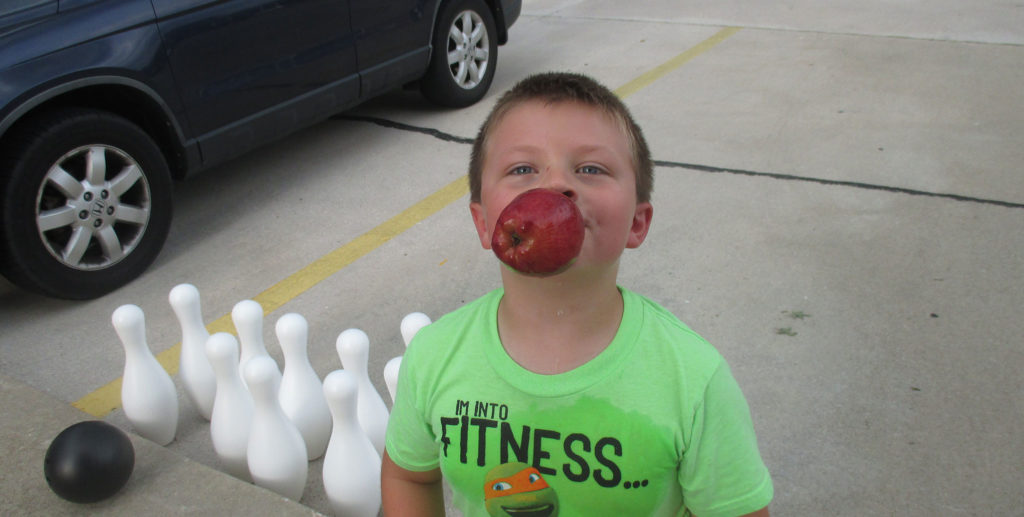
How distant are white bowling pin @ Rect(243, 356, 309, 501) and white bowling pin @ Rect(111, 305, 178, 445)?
496 millimetres

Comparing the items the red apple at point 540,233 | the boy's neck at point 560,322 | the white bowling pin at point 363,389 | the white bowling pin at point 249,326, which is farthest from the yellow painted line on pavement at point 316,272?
the red apple at point 540,233

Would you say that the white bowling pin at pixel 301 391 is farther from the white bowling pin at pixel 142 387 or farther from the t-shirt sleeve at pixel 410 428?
the t-shirt sleeve at pixel 410 428

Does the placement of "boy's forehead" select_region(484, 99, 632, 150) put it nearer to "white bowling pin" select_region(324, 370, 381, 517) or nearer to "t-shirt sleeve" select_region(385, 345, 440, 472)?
"t-shirt sleeve" select_region(385, 345, 440, 472)

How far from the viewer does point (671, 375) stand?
1381 millimetres

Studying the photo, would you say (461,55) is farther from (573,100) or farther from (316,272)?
(573,100)

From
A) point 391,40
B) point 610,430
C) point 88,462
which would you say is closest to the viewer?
point 610,430

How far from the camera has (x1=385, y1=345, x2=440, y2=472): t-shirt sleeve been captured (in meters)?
1.53

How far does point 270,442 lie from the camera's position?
8.44 feet

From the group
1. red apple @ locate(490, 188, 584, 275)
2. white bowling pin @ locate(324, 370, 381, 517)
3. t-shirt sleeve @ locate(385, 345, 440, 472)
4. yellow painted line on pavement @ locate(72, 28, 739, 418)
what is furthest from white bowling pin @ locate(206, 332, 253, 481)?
red apple @ locate(490, 188, 584, 275)

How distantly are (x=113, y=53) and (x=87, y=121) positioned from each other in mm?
312

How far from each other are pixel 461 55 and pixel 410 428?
4.77 meters

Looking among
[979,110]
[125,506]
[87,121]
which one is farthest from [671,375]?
[979,110]

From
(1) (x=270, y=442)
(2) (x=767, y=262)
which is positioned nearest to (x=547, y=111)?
(1) (x=270, y=442)

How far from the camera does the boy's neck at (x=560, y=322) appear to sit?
139 centimetres
